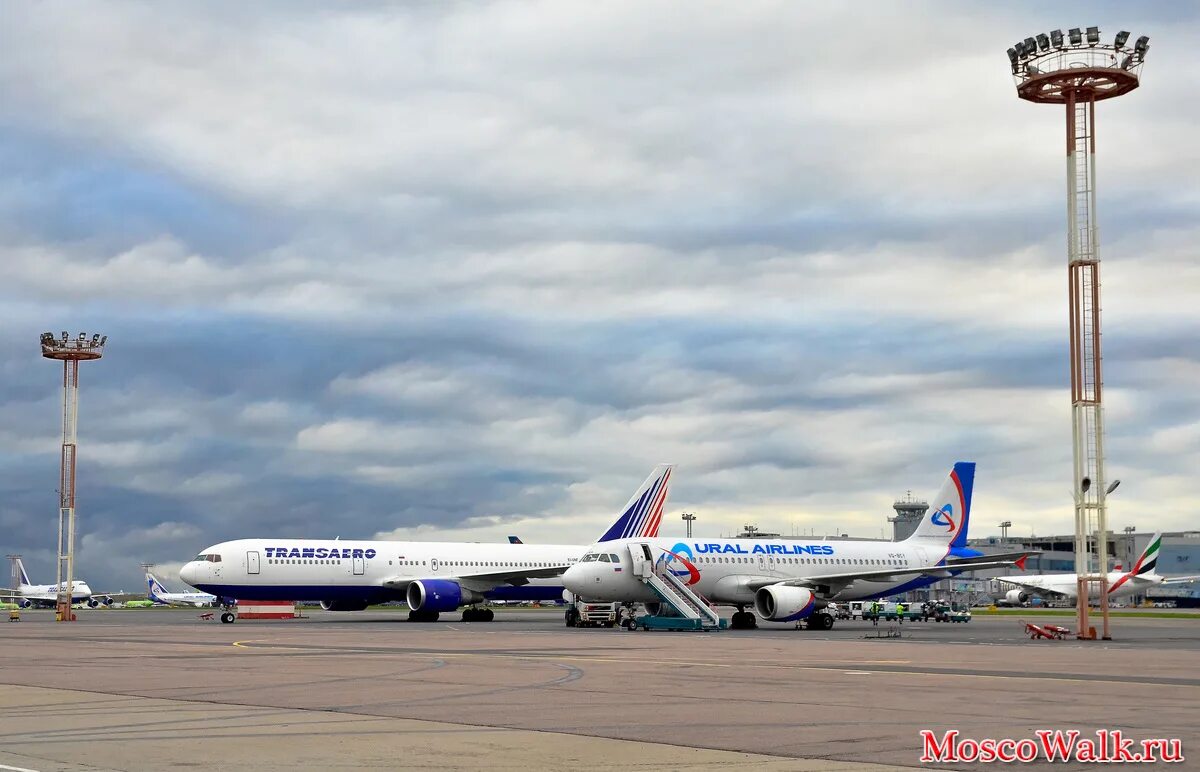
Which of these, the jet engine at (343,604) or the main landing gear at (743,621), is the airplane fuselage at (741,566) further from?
the jet engine at (343,604)

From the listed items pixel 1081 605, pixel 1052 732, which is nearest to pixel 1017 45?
pixel 1081 605

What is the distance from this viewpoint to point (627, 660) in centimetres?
2769

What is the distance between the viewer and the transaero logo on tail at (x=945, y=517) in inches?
2557

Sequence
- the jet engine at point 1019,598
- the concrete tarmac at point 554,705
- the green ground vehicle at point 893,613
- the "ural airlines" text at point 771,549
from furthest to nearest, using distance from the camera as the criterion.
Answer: the jet engine at point 1019,598 < the green ground vehicle at point 893,613 < the "ural airlines" text at point 771,549 < the concrete tarmac at point 554,705

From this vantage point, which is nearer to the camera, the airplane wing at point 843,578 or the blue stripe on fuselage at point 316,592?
the airplane wing at point 843,578

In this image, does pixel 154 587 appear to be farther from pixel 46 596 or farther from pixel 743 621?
pixel 743 621

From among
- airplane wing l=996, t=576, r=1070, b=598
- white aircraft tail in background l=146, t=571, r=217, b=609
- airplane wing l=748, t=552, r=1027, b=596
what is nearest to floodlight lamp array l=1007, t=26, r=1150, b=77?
airplane wing l=748, t=552, r=1027, b=596

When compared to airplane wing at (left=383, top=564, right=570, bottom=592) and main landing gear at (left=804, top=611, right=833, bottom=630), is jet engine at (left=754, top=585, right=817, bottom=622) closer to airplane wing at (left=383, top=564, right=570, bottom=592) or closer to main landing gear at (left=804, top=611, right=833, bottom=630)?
main landing gear at (left=804, top=611, right=833, bottom=630)

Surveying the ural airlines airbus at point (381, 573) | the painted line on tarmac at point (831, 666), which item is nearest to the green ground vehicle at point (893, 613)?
the ural airlines airbus at point (381, 573)

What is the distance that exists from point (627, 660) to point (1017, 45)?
2653 cm

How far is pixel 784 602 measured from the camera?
167 feet

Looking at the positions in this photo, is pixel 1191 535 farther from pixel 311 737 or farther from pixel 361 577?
pixel 311 737

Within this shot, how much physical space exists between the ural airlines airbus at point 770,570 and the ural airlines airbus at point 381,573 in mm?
11016

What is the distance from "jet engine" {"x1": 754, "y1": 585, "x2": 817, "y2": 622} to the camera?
167 ft
